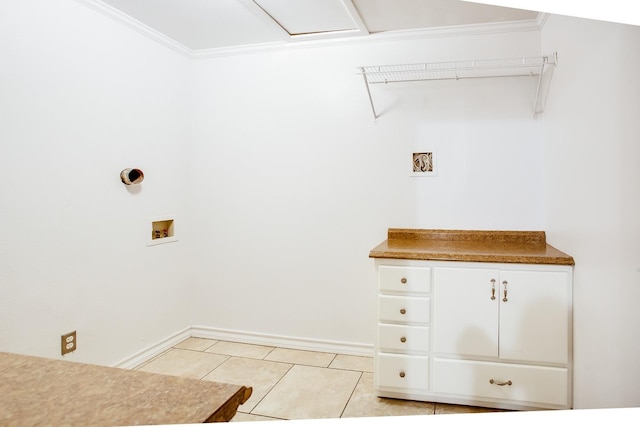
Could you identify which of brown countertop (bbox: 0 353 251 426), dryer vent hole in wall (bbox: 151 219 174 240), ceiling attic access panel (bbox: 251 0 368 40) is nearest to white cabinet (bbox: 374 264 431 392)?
brown countertop (bbox: 0 353 251 426)

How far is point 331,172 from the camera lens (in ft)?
9.66

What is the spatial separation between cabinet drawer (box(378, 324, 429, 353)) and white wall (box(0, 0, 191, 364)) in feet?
5.54

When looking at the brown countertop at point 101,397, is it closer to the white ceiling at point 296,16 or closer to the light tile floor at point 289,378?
the light tile floor at point 289,378

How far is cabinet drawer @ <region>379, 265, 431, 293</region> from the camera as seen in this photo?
2.14 m

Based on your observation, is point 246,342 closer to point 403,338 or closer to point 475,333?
point 403,338

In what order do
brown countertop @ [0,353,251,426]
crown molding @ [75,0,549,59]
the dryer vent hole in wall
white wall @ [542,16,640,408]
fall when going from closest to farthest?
brown countertop @ [0,353,251,426], white wall @ [542,16,640,408], crown molding @ [75,0,549,59], the dryer vent hole in wall

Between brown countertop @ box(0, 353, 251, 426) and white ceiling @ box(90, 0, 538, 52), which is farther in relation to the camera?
white ceiling @ box(90, 0, 538, 52)

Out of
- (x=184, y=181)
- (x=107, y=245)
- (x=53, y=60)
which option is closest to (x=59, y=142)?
(x=53, y=60)

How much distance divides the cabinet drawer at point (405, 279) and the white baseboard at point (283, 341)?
903 mm

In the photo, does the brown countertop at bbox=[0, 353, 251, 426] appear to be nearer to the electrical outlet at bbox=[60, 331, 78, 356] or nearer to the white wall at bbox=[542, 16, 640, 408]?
the white wall at bbox=[542, 16, 640, 408]

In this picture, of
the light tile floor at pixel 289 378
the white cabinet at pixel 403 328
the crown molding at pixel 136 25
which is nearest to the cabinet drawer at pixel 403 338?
the white cabinet at pixel 403 328

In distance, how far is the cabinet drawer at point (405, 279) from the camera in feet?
7.04

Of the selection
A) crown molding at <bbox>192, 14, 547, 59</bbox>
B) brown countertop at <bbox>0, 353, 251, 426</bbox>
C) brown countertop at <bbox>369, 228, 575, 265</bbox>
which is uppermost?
crown molding at <bbox>192, 14, 547, 59</bbox>

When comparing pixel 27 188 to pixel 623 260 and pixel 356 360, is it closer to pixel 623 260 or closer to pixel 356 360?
pixel 356 360
